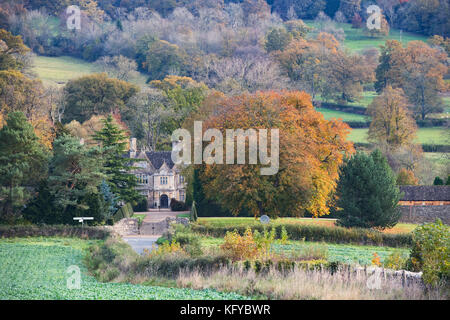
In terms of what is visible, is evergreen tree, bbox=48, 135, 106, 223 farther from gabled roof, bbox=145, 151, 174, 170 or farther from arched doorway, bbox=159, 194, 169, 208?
arched doorway, bbox=159, 194, 169, 208

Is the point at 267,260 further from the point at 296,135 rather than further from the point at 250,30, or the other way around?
the point at 250,30

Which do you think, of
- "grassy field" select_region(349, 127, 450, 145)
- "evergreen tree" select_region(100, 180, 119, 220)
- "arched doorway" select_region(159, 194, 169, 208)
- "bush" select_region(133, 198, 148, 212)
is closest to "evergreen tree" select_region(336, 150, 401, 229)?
"evergreen tree" select_region(100, 180, 119, 220)

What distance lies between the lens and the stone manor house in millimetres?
66812

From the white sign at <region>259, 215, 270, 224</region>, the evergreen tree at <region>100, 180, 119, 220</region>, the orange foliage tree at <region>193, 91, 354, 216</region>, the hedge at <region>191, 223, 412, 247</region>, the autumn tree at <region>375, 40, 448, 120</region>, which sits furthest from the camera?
the autumn tree at <region>375, 40, 448, 120</region>

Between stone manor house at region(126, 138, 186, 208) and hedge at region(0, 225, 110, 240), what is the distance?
24174mm

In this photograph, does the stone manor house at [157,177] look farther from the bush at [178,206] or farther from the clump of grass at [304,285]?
the clump of grass at [304,285]

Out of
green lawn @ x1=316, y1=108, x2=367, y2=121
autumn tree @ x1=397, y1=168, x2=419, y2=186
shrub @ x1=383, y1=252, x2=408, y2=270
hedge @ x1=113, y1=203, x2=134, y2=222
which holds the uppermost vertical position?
green lawn @ x1=316, y1=108, x2=367, y2=121

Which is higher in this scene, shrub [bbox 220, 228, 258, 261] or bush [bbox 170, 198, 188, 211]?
shrub [bbox 220, 228, 258, 261]

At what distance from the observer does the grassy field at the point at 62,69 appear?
106156 millimetres

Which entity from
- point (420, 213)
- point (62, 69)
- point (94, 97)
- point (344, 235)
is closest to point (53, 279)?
point (344, 235)

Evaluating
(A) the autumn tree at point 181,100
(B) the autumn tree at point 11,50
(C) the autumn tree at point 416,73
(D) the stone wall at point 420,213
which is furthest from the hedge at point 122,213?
(C) the autumn tree at point 416,73

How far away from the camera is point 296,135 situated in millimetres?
47188

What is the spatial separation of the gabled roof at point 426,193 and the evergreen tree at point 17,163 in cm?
2902
